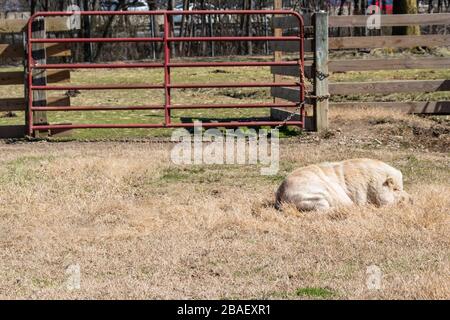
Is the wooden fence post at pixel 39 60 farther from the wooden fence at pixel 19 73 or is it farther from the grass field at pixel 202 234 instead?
the grass field at pixel 202 234

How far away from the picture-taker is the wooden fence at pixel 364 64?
1173 centimetres

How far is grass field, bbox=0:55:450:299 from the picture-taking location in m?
4.99

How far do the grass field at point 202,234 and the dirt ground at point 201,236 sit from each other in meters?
0.01

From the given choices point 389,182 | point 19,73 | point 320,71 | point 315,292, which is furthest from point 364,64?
point 315,292

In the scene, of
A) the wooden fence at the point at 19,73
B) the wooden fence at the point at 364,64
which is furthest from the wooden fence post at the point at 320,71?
the wooden fence at the point at 19,73

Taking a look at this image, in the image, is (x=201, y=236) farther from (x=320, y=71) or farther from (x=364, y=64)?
(x=364, y=64)

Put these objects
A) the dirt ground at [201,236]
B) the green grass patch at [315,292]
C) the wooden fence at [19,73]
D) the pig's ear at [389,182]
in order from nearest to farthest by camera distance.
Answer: the green grass patch at [315,292] → the dirt ground at [201,236] → the pig's ear at [389,182] → the wooden fence at [19,73]

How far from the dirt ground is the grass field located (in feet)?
0.04

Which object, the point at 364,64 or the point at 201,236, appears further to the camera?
the point at 364,64

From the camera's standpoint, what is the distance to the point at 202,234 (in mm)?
6219

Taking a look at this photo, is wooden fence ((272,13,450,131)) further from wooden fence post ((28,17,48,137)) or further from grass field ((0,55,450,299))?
wooden fence post ((28,17,48,137))

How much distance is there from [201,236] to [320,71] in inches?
236

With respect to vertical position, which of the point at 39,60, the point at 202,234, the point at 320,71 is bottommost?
the point at 202,234

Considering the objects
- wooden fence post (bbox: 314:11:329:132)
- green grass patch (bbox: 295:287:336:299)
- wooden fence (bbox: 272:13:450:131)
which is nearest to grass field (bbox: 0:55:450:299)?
green grass patch (bbox: 295:287:336:299)
